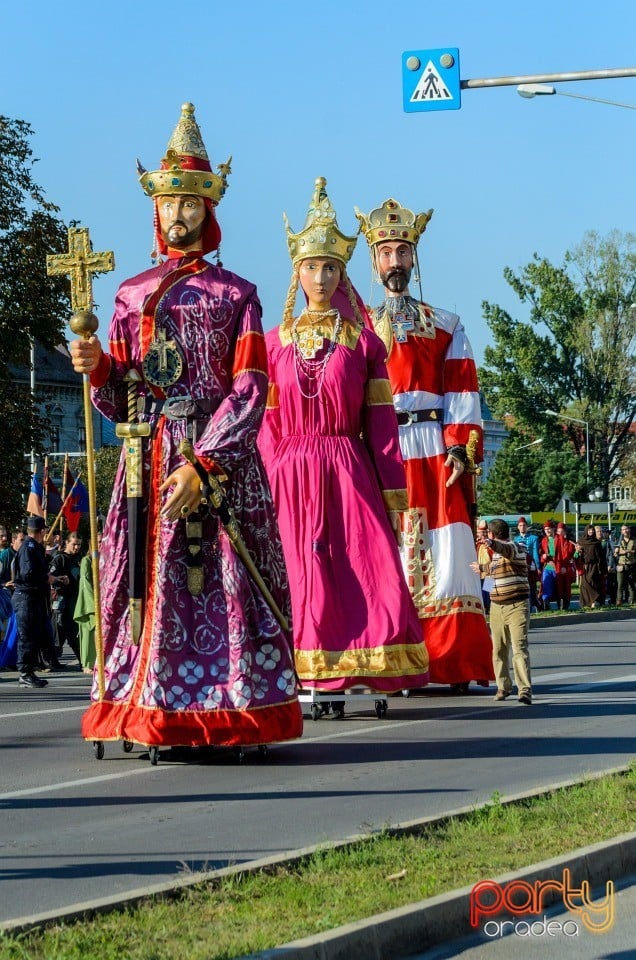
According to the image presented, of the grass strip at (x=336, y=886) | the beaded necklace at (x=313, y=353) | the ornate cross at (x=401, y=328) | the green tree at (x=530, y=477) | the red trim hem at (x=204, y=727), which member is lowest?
the grass strip at (x=336, y=886)

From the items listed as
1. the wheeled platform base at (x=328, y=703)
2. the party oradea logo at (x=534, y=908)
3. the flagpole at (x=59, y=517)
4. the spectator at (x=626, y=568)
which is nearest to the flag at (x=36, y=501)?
the flagpole at (x=59, y=517)

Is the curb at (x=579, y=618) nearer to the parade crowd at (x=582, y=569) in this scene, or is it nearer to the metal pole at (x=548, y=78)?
the parade crowd at (x=582, y=569)

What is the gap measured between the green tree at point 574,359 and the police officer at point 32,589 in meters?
53.0

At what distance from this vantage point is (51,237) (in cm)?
3353

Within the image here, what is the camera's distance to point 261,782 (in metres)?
9.07

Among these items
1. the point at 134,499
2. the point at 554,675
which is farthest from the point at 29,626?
the point at 134,499

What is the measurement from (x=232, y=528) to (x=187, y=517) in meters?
0.27

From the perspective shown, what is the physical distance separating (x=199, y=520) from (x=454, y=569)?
174 inches

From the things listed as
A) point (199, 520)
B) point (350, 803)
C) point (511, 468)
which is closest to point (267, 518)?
point (199, 520)

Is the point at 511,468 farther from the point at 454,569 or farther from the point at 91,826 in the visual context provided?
the point at 91,826

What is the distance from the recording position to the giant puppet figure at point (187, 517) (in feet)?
30.8

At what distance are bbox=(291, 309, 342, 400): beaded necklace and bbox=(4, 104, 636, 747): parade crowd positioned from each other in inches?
0.6

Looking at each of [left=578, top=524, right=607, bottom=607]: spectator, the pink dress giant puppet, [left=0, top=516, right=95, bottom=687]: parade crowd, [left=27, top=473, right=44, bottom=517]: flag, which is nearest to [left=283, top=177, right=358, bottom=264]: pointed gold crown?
the pink dress giant puppet

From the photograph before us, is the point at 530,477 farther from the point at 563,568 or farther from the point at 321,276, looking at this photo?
the point at 321,276
